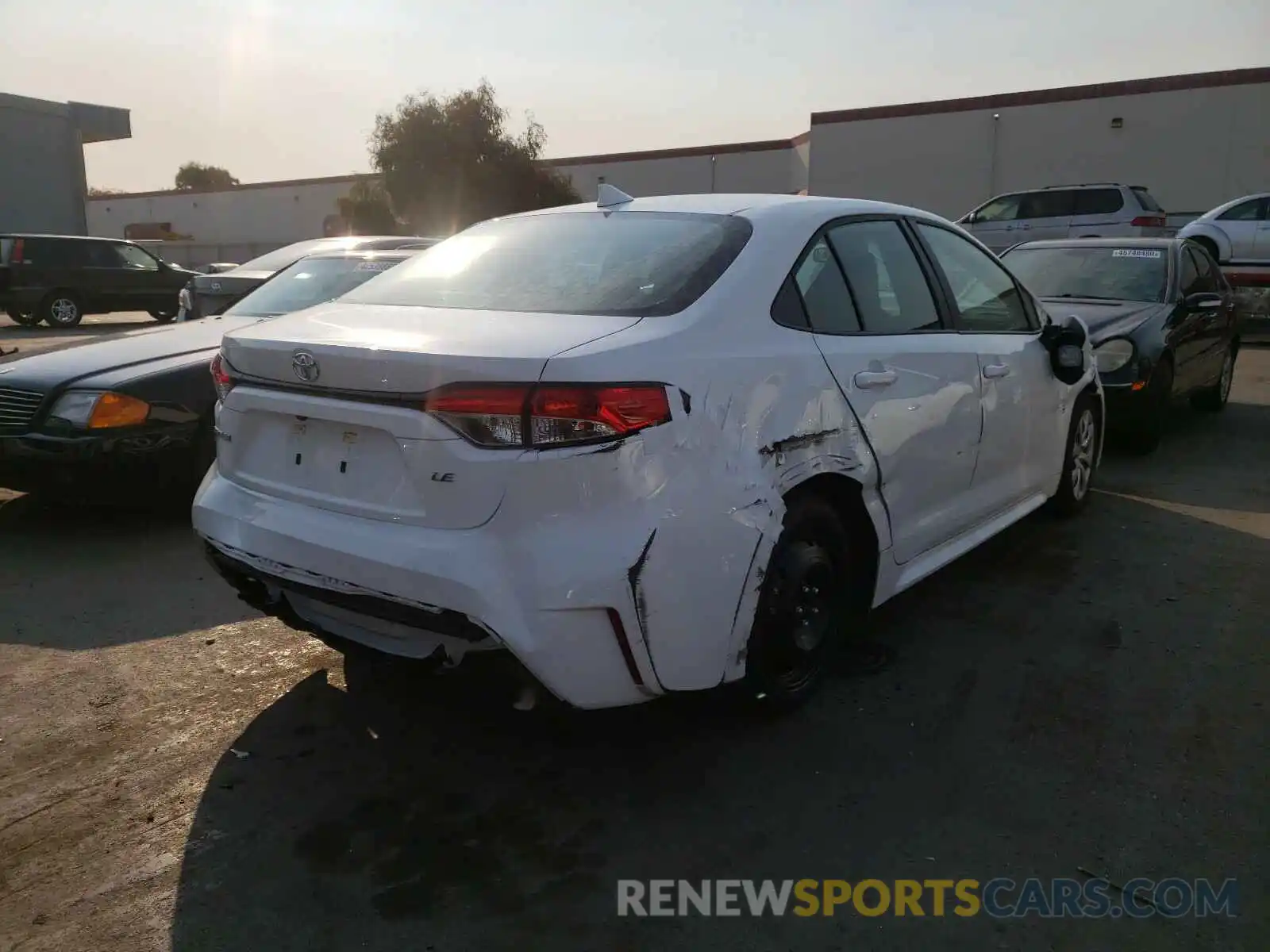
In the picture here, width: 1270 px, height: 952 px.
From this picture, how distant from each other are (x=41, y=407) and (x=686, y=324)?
3670mm

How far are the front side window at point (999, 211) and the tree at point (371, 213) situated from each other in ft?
85.3

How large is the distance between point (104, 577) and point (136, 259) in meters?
17.1

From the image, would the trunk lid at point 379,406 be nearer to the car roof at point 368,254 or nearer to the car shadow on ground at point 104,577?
the car shadow on ground at point 104,577

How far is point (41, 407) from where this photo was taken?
16.1 ft

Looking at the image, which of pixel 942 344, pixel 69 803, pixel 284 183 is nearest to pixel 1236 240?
pixel 942 344

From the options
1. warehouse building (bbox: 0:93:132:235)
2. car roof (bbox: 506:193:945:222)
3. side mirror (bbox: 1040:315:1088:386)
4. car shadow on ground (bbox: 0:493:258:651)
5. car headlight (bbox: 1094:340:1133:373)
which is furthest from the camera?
warehouse building (bbox: 0:93:132:235)

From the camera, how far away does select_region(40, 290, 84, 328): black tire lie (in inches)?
722

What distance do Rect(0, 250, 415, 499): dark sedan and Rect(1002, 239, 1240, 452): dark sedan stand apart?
564cm

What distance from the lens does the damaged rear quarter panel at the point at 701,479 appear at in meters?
2.51

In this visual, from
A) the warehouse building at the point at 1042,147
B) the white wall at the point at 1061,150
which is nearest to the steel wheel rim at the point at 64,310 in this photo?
the white wall at the point at 1061,150

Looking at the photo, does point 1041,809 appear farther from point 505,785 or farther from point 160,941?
point 160,941

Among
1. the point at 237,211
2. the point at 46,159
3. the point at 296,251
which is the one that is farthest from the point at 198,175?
the point at 296,251

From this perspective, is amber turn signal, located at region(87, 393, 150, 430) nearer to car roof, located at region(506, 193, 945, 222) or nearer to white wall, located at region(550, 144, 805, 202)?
car roof, located at region(506, 193, 945, 222)

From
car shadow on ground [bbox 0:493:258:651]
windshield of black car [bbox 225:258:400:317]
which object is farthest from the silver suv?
car shadow on ground [bbox 0:493:258:651]
